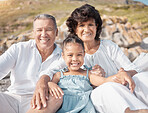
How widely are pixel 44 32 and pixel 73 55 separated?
0.51m

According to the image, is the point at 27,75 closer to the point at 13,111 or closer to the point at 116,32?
the point at 13,111

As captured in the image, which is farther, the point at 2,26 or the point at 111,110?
the point at 2,26

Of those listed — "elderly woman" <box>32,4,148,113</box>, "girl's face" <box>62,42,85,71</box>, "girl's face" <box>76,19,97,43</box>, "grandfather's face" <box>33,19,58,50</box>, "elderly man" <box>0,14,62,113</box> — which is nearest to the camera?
"elderly woman" <box>32,4,148,113</box>

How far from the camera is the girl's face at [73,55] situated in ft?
5.63

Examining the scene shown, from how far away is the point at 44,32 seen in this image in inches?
76.0

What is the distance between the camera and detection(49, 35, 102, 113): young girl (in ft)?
4.89

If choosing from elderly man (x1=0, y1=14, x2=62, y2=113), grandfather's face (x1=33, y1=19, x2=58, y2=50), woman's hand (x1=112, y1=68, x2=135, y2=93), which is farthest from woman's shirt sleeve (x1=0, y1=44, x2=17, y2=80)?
woman's hand (x1=112, y1=68, x2=135, y2=93)

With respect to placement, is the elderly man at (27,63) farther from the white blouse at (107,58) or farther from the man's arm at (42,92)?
the white blouse at (107,58)

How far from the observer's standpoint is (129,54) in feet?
22.5

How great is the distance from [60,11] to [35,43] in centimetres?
1660

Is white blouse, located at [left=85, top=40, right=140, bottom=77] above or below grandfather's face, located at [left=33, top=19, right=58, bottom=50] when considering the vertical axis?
below

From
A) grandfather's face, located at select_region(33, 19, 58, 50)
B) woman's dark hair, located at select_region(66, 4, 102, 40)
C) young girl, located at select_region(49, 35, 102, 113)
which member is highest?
woman's dark hair, located at select_region(66, 4, 102, 40)

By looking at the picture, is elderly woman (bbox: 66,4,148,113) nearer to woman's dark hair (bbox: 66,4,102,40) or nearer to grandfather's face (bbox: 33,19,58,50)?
woman's dark hair (bbox: 66,4,102,40)

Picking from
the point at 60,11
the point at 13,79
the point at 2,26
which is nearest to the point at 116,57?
the point at 13,79
